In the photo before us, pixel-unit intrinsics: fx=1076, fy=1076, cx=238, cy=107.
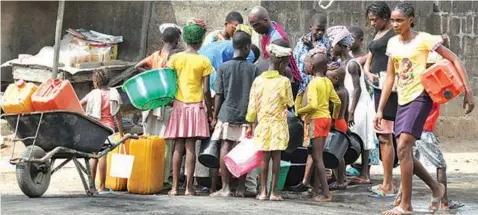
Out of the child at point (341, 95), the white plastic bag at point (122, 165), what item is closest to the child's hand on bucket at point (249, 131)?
the child at point (341, 95)

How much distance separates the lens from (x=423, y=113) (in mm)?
8445

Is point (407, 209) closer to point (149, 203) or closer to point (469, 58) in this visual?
point (149, 203)

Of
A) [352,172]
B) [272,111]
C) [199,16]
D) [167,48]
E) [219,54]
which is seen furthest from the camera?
[199,16]

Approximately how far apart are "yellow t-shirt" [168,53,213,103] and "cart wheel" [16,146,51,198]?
4.89 ft

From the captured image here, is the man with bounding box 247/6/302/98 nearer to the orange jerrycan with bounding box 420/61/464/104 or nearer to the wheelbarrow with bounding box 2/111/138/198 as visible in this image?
the wheelbarrow with bounding box 2/111/138/198

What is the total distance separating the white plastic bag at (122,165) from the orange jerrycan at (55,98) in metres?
0.70

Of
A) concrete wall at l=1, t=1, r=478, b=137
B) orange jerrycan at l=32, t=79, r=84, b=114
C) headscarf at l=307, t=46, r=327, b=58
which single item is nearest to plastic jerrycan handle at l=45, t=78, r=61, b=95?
orange jerrycan at l=32, t=79, r=84, b=114

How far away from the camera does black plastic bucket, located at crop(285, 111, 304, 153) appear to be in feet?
31.9

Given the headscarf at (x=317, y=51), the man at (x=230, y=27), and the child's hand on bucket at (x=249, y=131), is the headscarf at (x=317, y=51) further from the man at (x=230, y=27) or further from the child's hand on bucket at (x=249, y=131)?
the man at (x=230, y=27)

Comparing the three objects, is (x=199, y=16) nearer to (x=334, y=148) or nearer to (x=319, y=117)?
(x=334, y=148)

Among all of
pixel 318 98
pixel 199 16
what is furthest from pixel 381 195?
pixel 199 16

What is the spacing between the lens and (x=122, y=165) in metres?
9.95

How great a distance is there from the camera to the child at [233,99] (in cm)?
985

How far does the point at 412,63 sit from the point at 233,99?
1.96 meters
